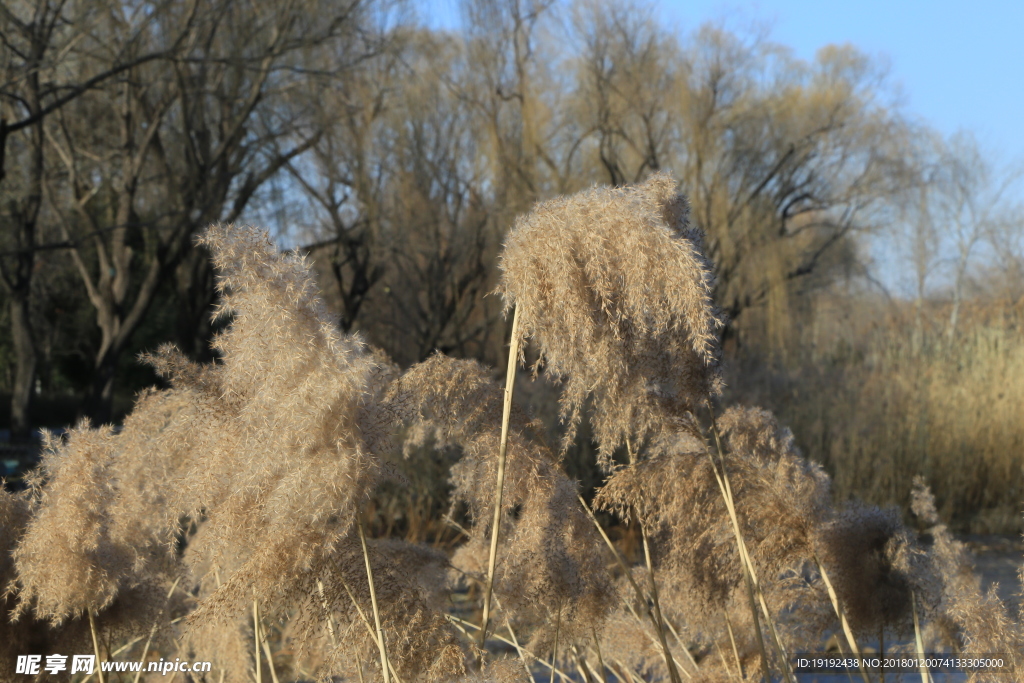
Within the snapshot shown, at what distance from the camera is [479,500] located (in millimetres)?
1740

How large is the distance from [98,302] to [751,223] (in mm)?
12180

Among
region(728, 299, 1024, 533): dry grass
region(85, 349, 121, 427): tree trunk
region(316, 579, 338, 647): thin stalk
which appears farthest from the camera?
region(85, 349, 121, 427): tree trunk

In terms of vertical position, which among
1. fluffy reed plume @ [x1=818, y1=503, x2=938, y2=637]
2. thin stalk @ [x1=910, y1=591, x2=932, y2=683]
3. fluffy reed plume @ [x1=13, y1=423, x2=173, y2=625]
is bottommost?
thin stalk @ [x1=910, y1=591, x2=932, y2=683]

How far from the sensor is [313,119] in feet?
48.0

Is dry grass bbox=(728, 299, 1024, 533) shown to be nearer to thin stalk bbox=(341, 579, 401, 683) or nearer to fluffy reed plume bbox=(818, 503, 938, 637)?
fluffy reed plume bbox=(818, 503, 938, 637)

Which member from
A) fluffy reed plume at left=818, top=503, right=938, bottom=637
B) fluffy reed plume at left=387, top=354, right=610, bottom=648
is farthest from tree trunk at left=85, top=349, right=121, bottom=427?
fluffy reed plume at left=818, top=503, right=938, bottom=637

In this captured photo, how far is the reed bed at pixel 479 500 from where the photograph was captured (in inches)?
54.9

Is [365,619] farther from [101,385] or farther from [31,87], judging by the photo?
[101,385]

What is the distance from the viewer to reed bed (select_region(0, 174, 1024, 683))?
4.58 ft

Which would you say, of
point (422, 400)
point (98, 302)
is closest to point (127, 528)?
point (422, 400)

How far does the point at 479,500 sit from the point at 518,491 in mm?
125

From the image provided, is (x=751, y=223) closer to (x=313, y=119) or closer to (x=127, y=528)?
(x=313, y=119)

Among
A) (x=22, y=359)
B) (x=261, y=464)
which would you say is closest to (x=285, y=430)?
(x=261, y=464)

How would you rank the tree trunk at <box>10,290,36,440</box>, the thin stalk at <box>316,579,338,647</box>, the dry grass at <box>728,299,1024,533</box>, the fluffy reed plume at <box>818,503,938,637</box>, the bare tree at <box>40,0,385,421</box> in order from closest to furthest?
the thin stalk at <box>316,579,338,647</box>
the fluffy reed plume at <box>818,503,938,637</box>
the dry grass at <box>728,299,1024,533</box>
the bare tree at <box>40,0,385,421</box>
the tree trunk at <box>10,290,36,440</box>
